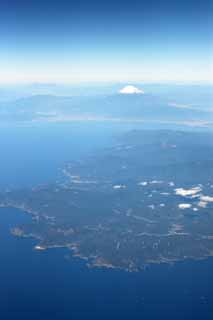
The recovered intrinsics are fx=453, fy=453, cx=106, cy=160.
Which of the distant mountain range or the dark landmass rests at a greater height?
the distant mountain range

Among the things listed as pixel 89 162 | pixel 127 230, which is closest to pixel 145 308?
pixel 127 230

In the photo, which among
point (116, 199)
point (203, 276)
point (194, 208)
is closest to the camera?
point (203, 276)

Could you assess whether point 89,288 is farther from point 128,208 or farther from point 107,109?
point 107,109

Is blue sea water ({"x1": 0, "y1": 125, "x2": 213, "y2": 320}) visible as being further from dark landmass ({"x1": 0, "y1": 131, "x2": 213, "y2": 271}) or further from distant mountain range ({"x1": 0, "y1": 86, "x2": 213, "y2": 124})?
distant mountain range ({"x1": 0, "y1": 86, "x2": 213, "y2": 124})

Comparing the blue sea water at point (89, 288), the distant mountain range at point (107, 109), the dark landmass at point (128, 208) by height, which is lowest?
the blue sea water at point (89, 288)

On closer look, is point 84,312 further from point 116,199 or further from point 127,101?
point 127,101

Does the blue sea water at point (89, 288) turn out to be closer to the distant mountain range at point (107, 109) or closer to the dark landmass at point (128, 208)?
the dark landmass at point (128, 208)

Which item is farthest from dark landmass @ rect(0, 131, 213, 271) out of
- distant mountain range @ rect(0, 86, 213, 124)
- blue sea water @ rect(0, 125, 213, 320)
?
distant mountain range @ rect(0, 86, 213, 124)

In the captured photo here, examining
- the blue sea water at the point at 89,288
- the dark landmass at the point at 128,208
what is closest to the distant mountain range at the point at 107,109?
the dark landmass at the point at 128,208
